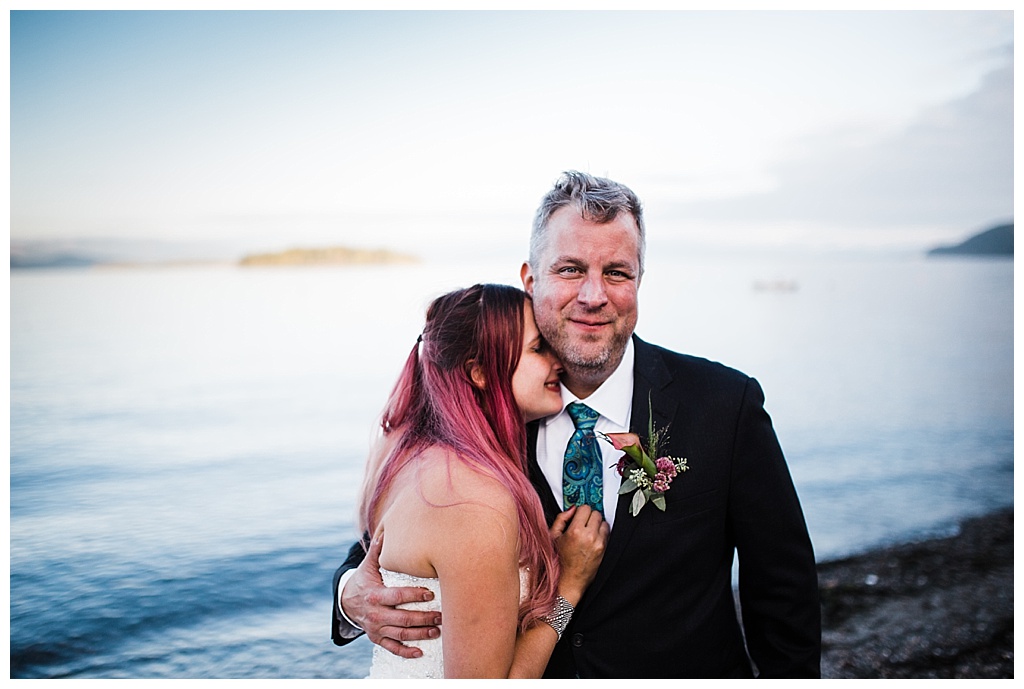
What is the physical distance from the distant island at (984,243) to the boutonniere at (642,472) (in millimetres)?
7310

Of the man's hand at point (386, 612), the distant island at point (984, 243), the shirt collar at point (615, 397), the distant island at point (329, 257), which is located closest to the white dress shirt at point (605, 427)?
the shirt collar at point (615, 397)

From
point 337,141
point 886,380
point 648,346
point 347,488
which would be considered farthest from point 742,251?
point 648,346

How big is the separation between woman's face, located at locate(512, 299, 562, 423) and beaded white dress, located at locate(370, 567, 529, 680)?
42 cm

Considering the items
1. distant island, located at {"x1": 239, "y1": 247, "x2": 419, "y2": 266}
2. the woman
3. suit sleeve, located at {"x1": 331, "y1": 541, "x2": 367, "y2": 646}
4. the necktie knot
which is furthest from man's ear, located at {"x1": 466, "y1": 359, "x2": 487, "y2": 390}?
distant island, located at {"x1": 239, "y1": 247, "x2": 419, "y2": 266}

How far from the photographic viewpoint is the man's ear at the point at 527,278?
2408mm

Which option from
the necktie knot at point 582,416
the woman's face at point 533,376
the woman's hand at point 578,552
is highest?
the woman's face at point 533,376

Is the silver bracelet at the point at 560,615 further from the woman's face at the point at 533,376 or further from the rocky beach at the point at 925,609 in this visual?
the rocky beach at the point at 925,609

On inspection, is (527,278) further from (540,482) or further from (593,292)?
(540,482)

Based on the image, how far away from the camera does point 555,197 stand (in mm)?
2375

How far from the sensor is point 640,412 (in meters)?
2.34
